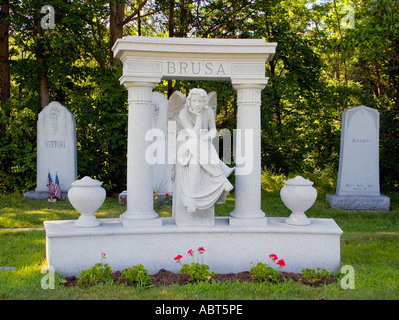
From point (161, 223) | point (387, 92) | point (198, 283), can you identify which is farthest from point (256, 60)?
point (387, 92)

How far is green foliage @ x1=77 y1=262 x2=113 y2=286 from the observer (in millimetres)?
4902

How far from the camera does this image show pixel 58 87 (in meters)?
13.5

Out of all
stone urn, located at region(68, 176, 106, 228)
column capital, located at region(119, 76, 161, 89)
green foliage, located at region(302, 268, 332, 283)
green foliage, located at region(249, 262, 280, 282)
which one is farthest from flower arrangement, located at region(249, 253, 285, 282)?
column capital, located at region(119, 76, 161, 89)

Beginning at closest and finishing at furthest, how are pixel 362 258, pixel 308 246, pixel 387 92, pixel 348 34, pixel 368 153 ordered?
pixel 308 246 < pixel 362 258 < pixel 348 34 < pixel 368 153 < pixel 387 92

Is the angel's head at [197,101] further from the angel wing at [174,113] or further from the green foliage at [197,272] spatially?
the green foliage at [197,272]

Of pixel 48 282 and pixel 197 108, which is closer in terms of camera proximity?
pixel 48 282

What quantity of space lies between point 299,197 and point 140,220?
2035 mm

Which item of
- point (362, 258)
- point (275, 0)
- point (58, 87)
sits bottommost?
point (362, 258)

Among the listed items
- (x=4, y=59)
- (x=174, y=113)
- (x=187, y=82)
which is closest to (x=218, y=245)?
(x=174, y=113)

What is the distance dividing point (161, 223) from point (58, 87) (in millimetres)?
9116

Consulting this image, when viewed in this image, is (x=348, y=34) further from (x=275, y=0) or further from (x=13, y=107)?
(x=13, y=107)

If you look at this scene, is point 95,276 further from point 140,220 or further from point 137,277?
point 140,220

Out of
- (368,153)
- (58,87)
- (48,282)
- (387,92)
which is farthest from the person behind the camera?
(387,92)

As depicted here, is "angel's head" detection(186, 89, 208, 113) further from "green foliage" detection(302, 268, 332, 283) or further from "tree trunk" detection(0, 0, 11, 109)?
"tree trunk" detection(0, 0, 11, 109)
